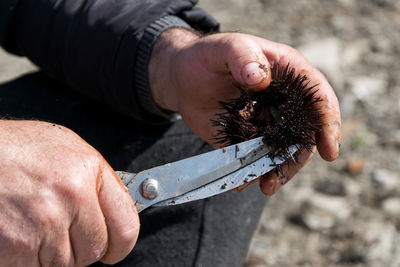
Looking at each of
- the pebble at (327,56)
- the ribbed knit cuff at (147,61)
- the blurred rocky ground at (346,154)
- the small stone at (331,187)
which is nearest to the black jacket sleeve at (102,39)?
the ribbed knit cuff at (147,61)

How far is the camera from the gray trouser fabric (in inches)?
69.4

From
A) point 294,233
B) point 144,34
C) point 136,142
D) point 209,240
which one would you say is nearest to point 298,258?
point 294,233

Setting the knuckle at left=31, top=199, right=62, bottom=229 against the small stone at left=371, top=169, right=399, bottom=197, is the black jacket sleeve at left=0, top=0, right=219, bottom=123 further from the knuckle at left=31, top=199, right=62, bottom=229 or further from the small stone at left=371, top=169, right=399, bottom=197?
the small stone at left=371, top=169, right=399, bottom=197

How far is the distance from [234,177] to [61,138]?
536mm

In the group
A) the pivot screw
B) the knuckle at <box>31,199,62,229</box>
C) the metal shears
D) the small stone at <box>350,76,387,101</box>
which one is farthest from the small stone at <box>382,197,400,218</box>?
the knuckle at <box>31,199,62,229</box>

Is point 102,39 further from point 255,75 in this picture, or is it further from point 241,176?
point 241,176

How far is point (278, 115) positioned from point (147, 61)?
597 millimetres

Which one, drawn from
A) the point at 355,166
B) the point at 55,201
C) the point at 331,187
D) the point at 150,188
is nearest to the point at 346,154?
the point at 355,166

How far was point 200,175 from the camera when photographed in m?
1.49

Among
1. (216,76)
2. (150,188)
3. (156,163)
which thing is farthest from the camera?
(156,163)

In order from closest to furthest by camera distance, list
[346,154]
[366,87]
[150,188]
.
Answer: [150,188] → [346,154] → [366,87]

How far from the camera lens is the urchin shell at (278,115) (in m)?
1.52

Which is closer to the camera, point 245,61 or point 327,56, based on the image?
point 245,61

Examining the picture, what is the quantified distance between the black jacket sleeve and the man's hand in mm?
593
